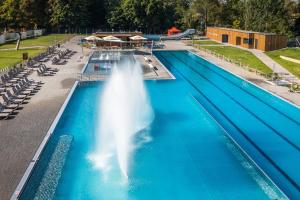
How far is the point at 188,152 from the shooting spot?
14.9 metres

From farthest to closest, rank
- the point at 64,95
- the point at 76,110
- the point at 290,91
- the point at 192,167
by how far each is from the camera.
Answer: the point at 290,91
the point at 64,95
the point at 76,110
the point at 192,167

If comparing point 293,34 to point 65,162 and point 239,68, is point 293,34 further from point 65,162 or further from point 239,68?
point 65,162

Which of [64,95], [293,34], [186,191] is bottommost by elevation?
[186,191]

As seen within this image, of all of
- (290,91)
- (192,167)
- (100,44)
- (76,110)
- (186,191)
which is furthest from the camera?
(100,44)

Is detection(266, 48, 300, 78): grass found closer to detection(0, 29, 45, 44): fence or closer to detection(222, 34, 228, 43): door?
detection(222, 34, 228, 43): door

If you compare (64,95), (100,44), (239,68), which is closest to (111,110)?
(64,95)

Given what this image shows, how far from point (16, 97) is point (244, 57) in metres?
25.0

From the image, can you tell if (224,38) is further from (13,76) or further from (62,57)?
(13,76)

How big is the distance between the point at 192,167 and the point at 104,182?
10.8ft

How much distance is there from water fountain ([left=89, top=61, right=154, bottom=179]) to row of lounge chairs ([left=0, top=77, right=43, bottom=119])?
4.24 m

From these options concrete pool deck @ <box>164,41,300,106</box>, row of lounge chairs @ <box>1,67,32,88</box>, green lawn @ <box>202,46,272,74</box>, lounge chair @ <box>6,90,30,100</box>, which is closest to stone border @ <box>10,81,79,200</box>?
lounge chair @ <box>6,90,30,100</box>

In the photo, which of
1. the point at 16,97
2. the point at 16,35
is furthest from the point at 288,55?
the point at 16,35

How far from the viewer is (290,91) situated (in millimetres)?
23812

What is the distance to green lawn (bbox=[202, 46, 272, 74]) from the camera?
3222 centimetres
